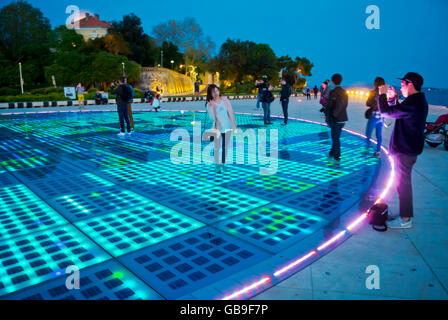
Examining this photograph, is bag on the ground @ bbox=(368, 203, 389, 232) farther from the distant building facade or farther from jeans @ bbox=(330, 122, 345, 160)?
the distant building facade

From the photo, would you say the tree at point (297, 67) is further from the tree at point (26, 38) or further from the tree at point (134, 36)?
the tree at point (26, 38)

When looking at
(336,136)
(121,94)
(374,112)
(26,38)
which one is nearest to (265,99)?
(121,94)

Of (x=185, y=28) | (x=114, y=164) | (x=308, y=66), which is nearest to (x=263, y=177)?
(x=114, y=164)

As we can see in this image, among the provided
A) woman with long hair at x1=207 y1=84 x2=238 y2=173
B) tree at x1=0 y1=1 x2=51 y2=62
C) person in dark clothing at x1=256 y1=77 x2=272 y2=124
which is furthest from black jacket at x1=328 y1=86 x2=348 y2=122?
tree at x1=0 y1=1 x2=51 y2=62

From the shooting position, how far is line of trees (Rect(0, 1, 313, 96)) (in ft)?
173

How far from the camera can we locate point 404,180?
407 centimetres

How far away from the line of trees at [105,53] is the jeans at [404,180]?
4341cm

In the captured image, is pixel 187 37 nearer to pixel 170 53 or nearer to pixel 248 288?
pixel 170 53

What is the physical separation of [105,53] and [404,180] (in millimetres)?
56198
